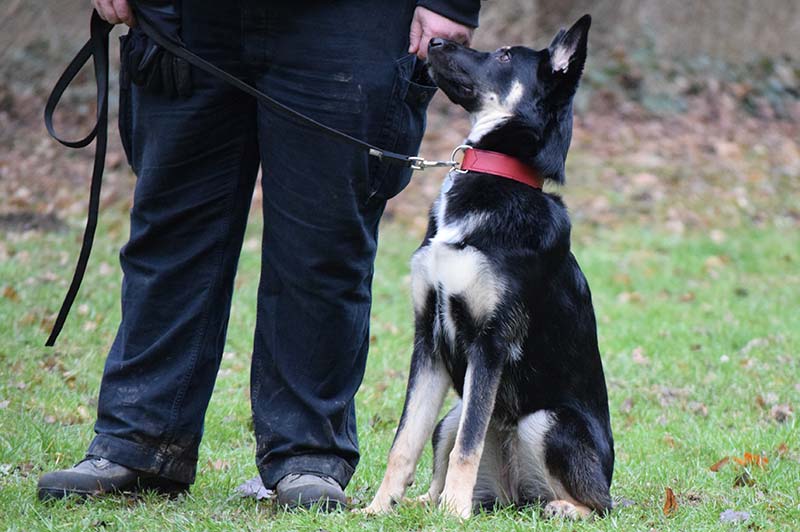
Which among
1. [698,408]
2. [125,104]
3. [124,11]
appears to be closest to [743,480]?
[698,408]

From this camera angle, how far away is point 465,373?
3.29m

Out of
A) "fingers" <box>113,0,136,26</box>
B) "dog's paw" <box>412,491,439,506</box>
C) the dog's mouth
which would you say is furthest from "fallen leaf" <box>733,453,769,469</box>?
"fingers" <box>113,0,136,26</box>

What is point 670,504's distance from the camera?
11.3 ft

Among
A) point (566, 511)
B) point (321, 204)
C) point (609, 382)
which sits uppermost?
point (321, 204)

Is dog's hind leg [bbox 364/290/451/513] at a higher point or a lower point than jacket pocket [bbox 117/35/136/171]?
lower

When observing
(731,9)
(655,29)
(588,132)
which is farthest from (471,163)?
A: (731,9)

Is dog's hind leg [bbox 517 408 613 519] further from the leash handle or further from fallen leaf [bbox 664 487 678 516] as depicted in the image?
the leash handle

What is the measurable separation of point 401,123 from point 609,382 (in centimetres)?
278

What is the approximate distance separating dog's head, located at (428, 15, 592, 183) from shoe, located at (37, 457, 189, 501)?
1.58 meters

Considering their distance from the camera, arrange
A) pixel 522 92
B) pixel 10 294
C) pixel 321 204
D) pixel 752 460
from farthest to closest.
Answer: pixel 10 294 → pixel 752 460 → pixel 522 92 → pixel 321 204

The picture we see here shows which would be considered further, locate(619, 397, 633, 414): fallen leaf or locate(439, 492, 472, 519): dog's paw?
locate(619, 397, 633, 414): fallen leaf

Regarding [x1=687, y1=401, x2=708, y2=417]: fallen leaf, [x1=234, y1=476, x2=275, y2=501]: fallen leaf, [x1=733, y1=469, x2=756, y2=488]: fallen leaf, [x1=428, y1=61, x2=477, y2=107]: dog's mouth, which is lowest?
[x1=234, y1=476, x2=275, y2=501]: fallen leaf

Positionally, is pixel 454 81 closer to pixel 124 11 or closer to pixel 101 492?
pixel 124 11

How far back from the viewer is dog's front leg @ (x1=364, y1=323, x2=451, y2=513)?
3287 millimetres
